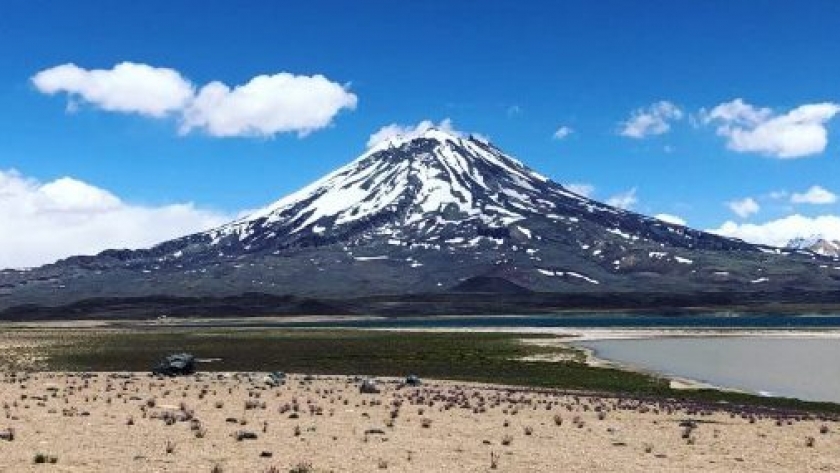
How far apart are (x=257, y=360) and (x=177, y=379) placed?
2385cm

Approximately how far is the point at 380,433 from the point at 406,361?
49.7 meters

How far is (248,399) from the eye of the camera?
4125 centimetres

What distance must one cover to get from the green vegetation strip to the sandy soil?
1048cm

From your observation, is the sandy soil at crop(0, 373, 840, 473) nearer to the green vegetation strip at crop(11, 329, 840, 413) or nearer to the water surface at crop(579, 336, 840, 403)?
the green vegetation strip at crop(11, 329, 840, 413)

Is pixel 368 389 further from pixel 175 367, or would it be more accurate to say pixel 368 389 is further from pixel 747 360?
pixel 747 360

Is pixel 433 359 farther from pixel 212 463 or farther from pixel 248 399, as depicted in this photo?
pixel 212 463

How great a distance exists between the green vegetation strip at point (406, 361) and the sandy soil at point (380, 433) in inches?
413

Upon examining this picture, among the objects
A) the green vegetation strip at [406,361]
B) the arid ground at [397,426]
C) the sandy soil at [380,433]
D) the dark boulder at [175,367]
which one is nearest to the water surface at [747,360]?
the green vegetation strip at [406,361]

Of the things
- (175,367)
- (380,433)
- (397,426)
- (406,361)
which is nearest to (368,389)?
(397,426)

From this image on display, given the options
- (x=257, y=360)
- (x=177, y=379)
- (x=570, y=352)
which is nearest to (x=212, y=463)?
(x=177, y=379)

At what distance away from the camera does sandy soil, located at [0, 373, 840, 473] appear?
24.2 m

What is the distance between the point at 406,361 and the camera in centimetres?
7956

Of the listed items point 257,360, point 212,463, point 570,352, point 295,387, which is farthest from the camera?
point 570,352

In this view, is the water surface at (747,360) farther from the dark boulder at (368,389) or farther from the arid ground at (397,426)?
the dark boulder at (368,389)
